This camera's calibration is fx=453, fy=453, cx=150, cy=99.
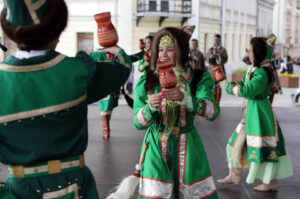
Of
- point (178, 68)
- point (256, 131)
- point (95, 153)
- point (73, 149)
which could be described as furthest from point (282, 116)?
point (73, 149)

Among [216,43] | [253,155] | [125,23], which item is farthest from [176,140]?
[125,23]

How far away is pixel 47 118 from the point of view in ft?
6.75

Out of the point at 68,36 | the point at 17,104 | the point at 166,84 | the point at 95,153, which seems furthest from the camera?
the point at 68,36

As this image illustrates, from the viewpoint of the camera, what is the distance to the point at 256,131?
17.0 ft

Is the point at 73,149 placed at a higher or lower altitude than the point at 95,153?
higher

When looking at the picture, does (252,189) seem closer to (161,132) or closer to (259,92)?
(259,92)

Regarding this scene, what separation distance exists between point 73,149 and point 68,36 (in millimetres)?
21061

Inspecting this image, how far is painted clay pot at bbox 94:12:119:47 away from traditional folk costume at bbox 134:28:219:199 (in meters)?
0.83

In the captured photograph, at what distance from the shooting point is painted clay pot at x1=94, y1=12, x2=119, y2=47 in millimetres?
2414

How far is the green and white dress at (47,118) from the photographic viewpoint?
203 centimetres

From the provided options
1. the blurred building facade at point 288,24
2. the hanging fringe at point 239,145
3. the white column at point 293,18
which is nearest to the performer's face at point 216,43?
the hanging fringe at point 239,145

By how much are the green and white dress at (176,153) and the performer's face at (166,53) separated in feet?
0.68

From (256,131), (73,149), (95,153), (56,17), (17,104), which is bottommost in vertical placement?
(95,153)

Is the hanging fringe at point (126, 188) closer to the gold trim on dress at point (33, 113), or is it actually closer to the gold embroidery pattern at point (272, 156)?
the gold trim on dress at point (33, 113)
